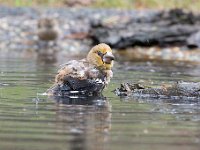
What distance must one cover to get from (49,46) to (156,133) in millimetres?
18022

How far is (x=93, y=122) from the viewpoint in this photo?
24.8 feet

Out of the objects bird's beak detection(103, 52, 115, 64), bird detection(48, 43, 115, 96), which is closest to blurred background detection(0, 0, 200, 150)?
bird detection(48, 43, 115, 96)

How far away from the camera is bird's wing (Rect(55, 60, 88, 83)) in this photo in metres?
9.91

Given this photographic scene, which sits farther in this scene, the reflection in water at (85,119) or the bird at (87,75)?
the bird at (87,75)

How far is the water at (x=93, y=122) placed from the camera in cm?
642

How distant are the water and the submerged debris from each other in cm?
27

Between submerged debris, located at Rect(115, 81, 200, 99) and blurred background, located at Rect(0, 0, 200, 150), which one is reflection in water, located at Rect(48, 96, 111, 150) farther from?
submerged debris, located at Rect(115, 81, 200, 99)

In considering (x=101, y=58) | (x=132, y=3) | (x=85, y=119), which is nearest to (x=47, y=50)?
(x=132, y=3)

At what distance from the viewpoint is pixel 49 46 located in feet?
81.5

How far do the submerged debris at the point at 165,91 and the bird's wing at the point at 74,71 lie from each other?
Answer: 672 millimetres

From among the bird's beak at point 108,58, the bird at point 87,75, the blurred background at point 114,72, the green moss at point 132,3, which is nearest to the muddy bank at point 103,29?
the blurred background at point 114,72

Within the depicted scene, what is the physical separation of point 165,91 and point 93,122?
8.81 feet

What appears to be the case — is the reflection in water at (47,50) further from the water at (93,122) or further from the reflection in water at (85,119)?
the reflection in water at (85,119)

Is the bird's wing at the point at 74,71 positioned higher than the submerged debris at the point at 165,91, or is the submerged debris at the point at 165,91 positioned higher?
the bird's wing at the point at 74,71
